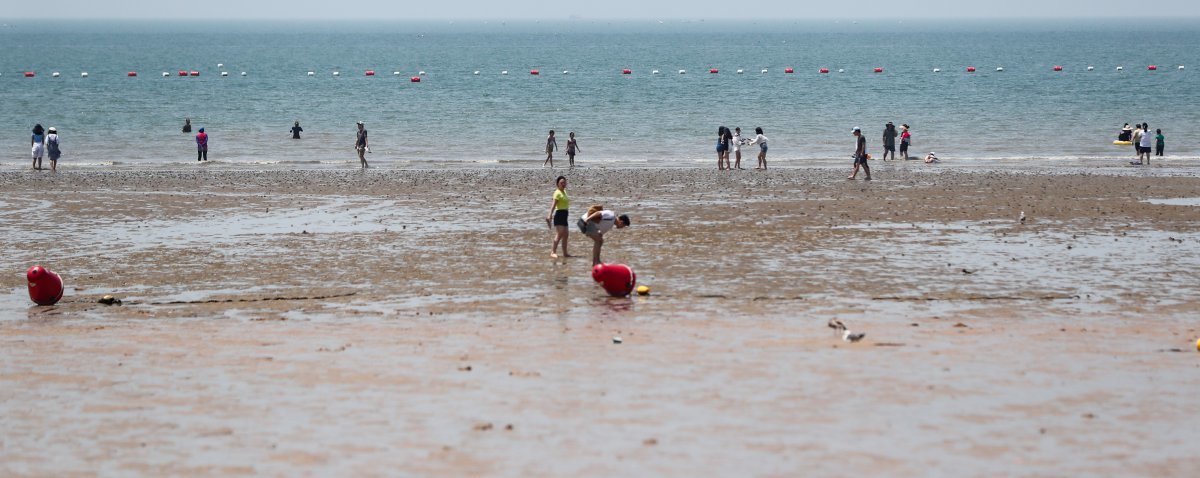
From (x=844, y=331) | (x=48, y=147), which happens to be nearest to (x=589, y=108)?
(x=48, y=147)

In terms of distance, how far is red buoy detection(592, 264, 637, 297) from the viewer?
18453 mm

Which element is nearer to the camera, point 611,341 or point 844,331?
point 611,341

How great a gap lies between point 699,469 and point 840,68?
129 meters

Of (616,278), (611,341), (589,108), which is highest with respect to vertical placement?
(589,108)

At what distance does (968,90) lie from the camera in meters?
94.6

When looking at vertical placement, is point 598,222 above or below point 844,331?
above

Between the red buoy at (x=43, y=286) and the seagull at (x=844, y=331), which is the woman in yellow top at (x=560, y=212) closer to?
the seagull at (x=844, y=331)

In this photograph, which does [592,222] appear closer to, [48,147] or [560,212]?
[560,212]

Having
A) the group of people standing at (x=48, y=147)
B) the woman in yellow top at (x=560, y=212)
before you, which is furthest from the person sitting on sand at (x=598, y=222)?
the group of people standing at (x=48, y=147)

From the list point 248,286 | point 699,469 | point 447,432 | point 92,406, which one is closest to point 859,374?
point 699,469

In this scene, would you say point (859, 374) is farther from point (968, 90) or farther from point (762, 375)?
point (968, 90)

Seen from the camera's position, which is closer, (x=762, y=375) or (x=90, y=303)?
(x=762, y=375)

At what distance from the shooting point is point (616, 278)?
18469mm

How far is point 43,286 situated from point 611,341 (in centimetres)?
844
